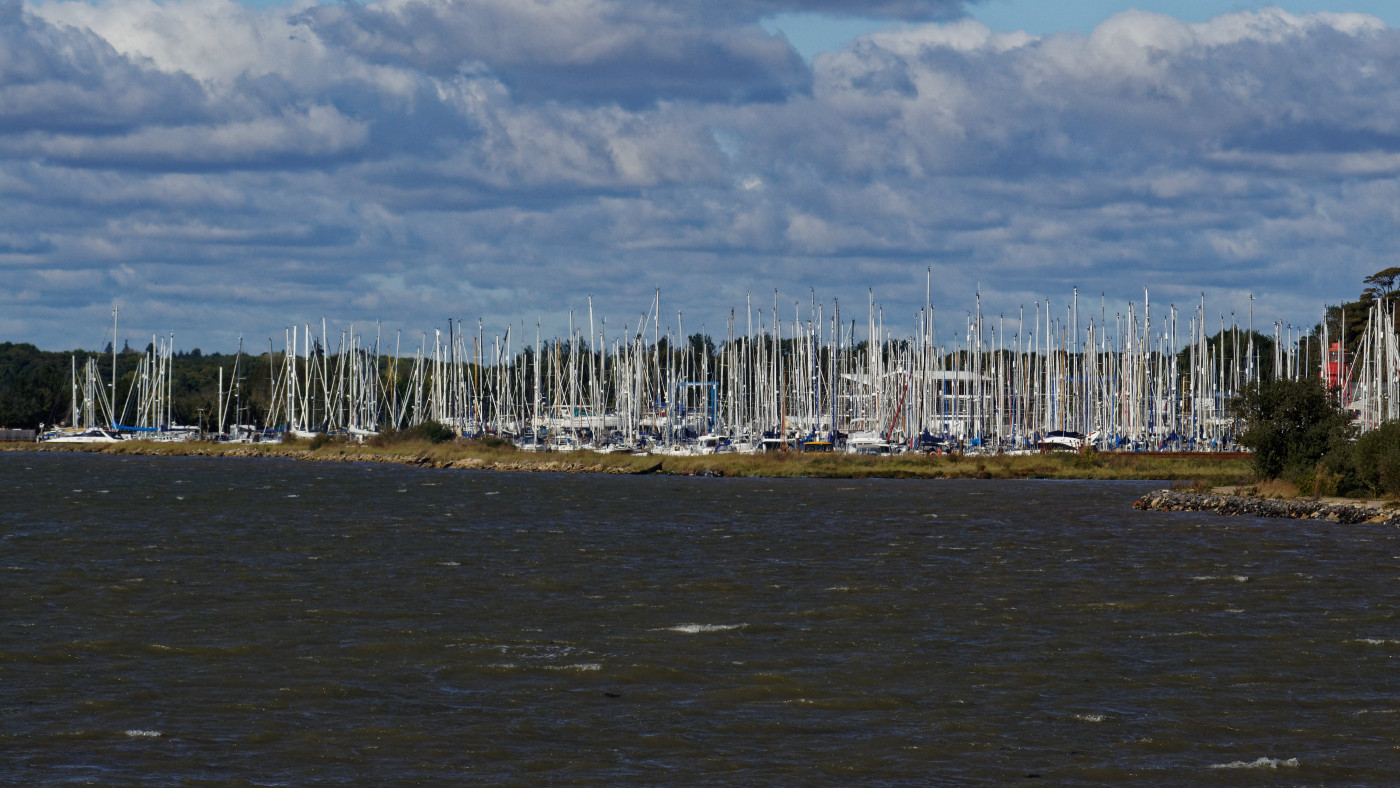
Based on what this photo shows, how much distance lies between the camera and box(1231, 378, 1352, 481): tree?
70062 millimetres

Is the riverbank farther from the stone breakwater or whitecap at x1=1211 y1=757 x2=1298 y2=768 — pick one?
whitecap at x1=1211 y1=757 x2=1298 y2=768

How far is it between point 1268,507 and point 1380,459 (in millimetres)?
5294

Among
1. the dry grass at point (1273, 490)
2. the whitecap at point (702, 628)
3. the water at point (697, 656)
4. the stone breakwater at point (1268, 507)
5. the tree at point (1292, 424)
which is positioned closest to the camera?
the water at point (697, 656)

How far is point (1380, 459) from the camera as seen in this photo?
210 feet

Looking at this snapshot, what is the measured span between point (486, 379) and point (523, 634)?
437ft

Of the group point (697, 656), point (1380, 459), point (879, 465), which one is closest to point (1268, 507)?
point (1380, 459)

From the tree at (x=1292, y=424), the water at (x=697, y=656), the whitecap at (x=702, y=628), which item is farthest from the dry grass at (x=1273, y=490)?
the whitecap at (x=702, y=628)

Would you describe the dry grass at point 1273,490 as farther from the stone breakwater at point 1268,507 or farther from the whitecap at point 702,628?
the whitecap at point 702,628

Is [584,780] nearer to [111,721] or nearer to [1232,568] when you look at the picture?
[111,721]

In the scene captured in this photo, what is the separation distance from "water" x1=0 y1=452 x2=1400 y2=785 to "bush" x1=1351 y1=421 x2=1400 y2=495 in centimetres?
995

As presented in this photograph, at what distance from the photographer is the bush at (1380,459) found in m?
63.3

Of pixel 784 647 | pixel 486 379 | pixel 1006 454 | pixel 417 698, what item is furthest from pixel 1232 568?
pixel 486 379

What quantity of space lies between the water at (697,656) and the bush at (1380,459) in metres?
9.95

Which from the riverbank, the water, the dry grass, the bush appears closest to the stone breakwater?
the dry grass
